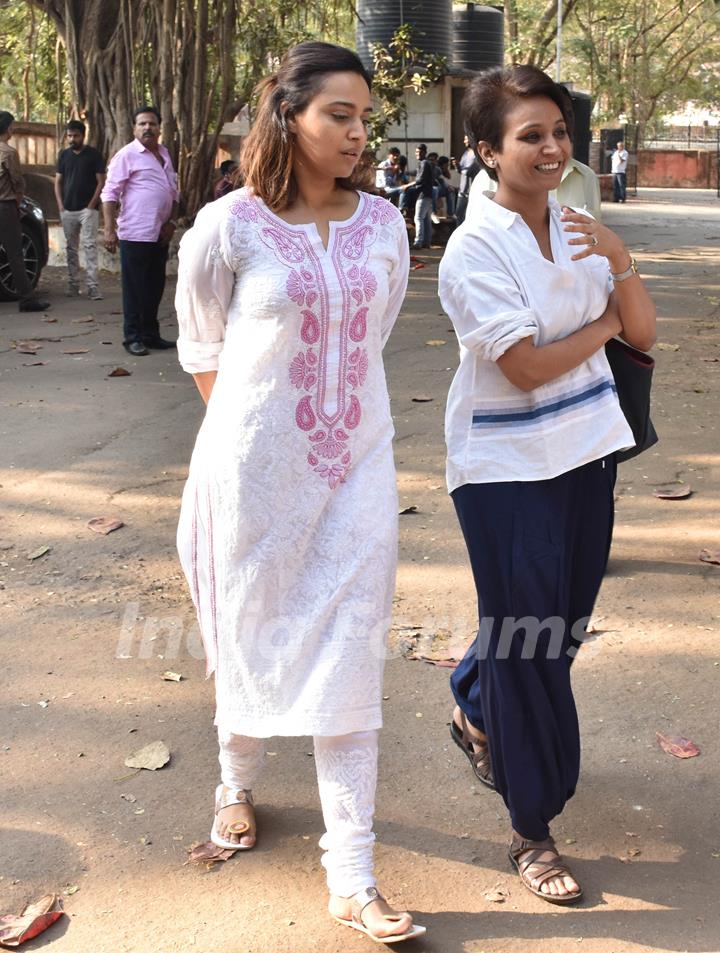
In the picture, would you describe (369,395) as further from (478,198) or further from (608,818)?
(608,818)

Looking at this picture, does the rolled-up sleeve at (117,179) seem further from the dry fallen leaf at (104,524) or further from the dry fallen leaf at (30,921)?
the dry fallen leaf at (30,921)

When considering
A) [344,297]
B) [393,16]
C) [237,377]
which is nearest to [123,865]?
[237,377]

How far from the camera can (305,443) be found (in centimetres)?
288

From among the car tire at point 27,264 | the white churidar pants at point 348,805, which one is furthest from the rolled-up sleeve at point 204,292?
the car tire at point 27,264

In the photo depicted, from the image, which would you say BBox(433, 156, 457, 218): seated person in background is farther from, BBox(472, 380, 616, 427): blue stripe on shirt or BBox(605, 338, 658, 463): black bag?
BBox(472, 380, 616, 427): blue stripe on shirt

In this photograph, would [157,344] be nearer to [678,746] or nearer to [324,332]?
[678,746]

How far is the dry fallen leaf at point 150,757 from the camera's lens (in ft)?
11.9

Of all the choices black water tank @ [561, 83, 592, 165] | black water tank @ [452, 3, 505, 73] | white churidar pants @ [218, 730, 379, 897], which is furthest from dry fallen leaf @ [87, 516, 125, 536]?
black water tank @ [452, 3, 505, 73]

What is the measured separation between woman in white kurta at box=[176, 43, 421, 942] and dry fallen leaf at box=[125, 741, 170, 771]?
764 mm

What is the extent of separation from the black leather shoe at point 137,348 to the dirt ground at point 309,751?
3.04 metres

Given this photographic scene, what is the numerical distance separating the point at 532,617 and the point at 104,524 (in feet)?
10.5

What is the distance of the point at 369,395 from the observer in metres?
2.94

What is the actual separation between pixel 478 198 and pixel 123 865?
1.84 metres

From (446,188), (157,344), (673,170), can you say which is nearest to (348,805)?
(157,344)
